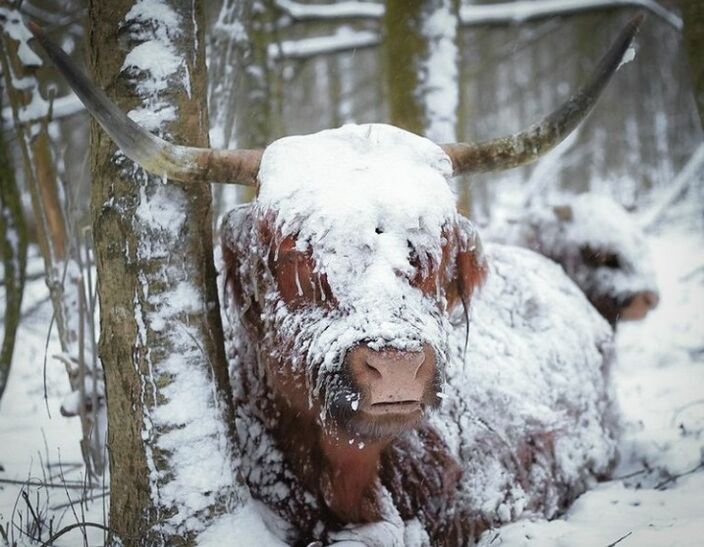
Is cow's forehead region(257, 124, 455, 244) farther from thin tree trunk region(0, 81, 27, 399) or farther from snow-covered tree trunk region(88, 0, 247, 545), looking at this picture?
thin tree trunk region(0, 81, 27, 399)

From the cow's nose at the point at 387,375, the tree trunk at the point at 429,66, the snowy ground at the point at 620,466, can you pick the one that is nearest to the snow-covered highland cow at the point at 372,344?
the cow's nose at the point at 387,375

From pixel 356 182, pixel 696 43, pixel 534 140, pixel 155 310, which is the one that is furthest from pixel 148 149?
pixel 696 43

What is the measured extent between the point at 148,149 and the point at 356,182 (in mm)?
689

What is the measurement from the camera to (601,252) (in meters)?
5.10

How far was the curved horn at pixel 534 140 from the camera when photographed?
8.20 feet

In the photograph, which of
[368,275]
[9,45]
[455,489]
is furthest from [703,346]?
[9,45]

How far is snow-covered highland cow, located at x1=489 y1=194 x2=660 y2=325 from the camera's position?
199 inches

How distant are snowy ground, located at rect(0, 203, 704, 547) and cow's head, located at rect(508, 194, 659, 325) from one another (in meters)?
0.70

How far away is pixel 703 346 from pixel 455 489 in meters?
4.03

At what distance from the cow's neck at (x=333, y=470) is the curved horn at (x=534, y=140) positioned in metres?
1.16

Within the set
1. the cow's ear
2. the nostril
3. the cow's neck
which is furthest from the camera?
the nostril

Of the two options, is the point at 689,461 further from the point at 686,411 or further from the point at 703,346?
the point at 703,346

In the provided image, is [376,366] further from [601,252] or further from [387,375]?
[601,252]

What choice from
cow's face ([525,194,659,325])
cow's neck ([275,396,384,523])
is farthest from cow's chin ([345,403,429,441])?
cow's face ([525,194,659,325])
